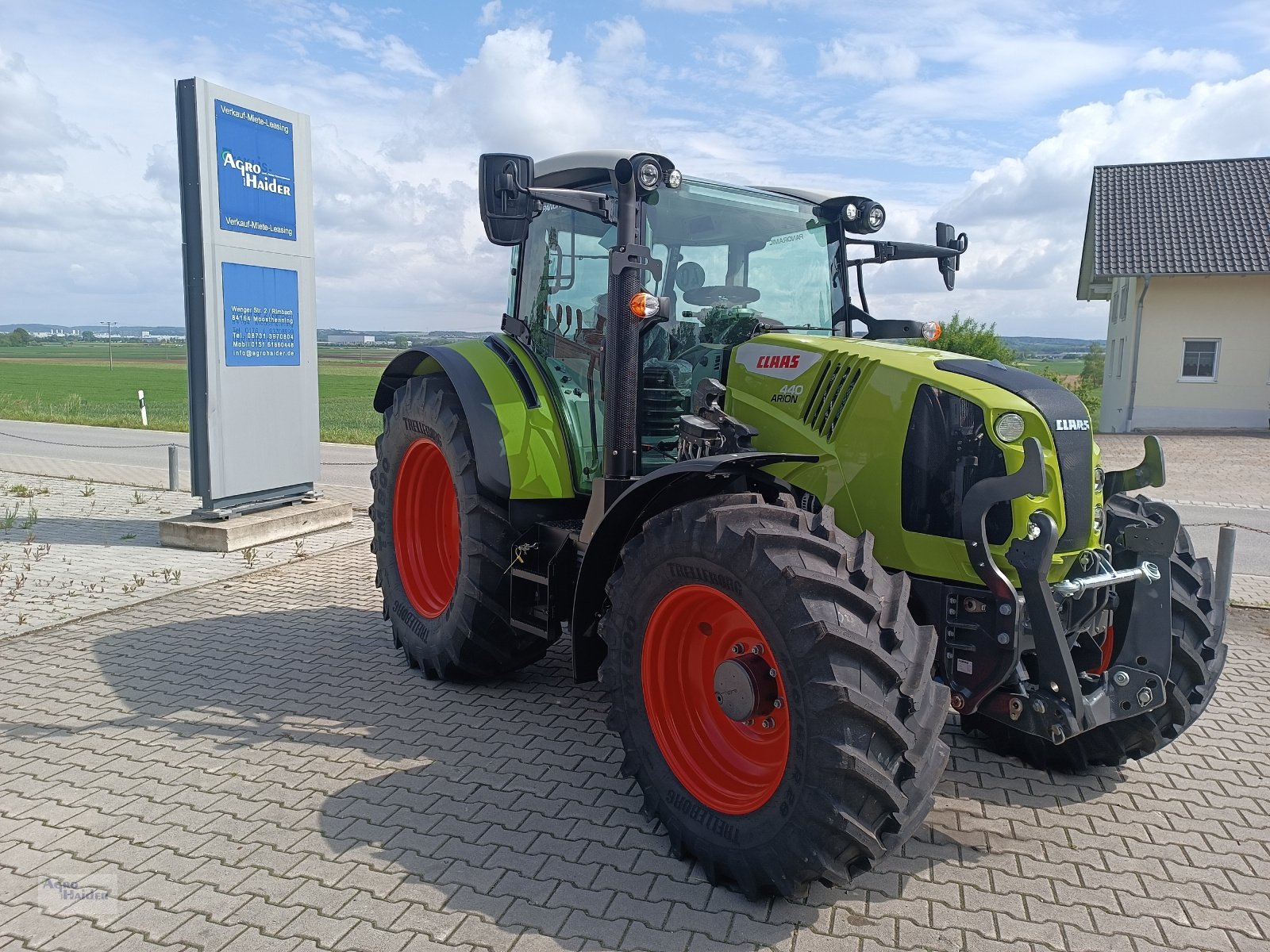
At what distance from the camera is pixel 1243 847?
3.44 m

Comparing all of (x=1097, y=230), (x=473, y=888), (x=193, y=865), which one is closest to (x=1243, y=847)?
(x=473, y=888)

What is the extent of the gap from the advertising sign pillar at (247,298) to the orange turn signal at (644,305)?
5549 millimetres

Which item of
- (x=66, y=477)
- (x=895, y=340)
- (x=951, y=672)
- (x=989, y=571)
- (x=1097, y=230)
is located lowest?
(x=66, y=477)

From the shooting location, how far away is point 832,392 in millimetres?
3566

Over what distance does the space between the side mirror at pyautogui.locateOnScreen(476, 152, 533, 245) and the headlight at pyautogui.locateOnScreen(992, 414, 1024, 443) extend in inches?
77.6

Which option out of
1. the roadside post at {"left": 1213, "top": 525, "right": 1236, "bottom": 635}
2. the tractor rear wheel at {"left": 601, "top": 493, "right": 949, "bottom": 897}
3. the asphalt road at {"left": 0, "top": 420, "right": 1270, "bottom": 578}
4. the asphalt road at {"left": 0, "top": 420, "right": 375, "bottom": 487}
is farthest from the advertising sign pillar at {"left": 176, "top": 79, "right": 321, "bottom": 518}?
the roadside post at {"left": 1213, "top": 525, "right": 1236, "bottom": 635}

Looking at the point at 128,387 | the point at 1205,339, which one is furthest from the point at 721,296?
the point at 128,387

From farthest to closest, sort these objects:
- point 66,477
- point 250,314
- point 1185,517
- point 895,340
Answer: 1. point 66,477
2. point 1185,517
3. point 250,314
4. point 895,340

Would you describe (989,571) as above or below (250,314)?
below

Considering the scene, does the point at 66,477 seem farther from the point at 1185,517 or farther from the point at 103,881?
the point at 1185,517

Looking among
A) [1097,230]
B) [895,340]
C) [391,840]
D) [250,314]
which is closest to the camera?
[391,840]

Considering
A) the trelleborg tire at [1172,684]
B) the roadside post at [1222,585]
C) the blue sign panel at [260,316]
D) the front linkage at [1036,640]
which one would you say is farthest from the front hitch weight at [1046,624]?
the blue sign panel at [260,316]

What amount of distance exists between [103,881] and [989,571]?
3128 millimetres

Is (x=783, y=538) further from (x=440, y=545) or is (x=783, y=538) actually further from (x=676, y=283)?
(x=440, y=545)
